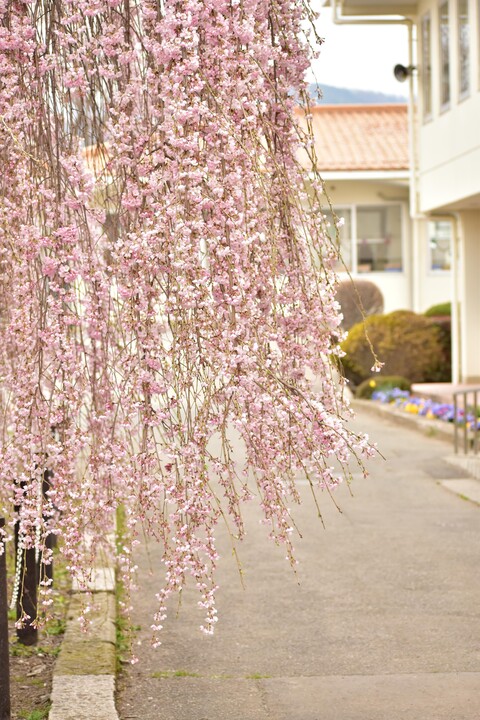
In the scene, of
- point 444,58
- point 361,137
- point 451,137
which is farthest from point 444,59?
point 361,137

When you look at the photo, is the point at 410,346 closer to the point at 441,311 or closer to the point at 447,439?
the point at 441,311

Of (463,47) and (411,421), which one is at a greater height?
(463,47)

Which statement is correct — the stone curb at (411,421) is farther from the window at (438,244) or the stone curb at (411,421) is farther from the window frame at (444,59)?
the window at (438,244)

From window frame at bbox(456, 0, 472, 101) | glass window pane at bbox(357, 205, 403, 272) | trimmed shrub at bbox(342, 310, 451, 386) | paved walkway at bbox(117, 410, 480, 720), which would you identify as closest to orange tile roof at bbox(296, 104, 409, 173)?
glass window pane at bbox(357, 205, 403, 272)

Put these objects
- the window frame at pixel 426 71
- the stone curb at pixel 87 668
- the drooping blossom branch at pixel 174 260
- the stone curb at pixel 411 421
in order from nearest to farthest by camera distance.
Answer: the drooping blossom branch at pixel 174 260, the stone curb at pixel 87 668, the stone curb at pixel 411 421, the window frame at pixel 426 71

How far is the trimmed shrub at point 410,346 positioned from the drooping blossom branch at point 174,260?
17.4 meters

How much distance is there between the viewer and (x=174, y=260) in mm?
3801

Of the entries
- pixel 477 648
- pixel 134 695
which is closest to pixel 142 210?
pixel 134 695

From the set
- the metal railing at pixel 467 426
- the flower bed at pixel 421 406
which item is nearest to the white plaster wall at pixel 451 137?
the flower bed at pixel 421 406

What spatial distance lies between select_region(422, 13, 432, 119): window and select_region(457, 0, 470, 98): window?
6.51 ft

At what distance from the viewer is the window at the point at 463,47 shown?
17.7 metres

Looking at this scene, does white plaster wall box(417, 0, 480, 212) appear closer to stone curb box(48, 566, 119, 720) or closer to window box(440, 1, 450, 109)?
window box(440, 1, 450, 109)

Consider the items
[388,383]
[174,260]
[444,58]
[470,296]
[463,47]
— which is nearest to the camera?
[174,260]

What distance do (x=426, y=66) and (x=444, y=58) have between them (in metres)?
1.25
